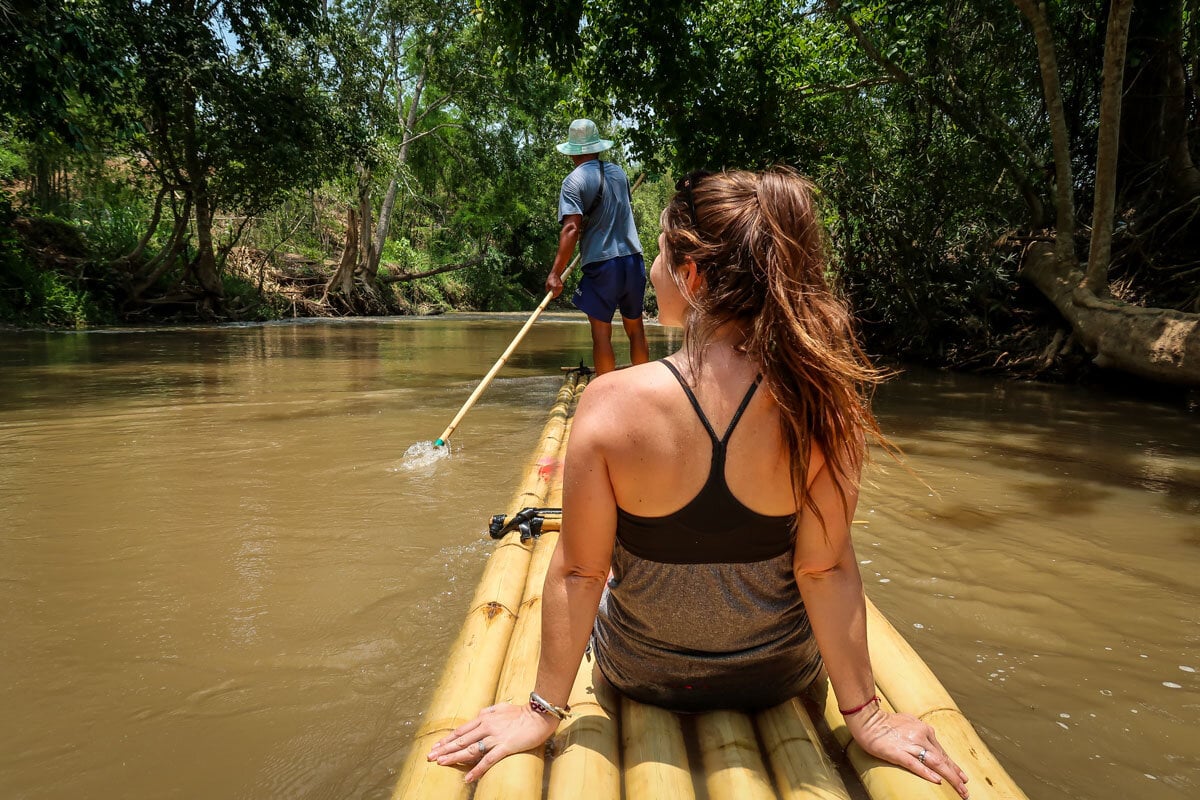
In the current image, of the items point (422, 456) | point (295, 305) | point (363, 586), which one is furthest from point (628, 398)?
point (295, 305)

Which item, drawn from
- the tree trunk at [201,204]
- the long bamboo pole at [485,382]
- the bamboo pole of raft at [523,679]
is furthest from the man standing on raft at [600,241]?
the tree trunk at [201,204]

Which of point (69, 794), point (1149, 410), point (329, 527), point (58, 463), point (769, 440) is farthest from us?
point (1149, 410)

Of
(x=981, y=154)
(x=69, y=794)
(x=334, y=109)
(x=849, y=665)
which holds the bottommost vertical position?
(x=69, y=794)

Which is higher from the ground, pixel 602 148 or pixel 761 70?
pixel 761 70

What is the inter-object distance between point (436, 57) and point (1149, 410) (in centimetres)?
1755

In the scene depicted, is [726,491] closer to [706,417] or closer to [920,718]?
[706,417]

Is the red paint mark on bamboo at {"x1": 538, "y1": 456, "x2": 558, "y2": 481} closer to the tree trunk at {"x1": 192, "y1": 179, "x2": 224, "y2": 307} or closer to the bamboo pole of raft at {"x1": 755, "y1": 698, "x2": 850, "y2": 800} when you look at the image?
the bamboo pole of raft at {"x1": 755, "y1": 698, "x2": 850, "y2": 800}

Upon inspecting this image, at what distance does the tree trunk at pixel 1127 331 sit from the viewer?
521cm

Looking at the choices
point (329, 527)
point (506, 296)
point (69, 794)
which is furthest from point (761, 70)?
point (506, 296)

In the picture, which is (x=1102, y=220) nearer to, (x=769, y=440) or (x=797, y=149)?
(x=797, y=149)

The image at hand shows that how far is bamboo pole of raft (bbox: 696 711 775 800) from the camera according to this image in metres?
1.08

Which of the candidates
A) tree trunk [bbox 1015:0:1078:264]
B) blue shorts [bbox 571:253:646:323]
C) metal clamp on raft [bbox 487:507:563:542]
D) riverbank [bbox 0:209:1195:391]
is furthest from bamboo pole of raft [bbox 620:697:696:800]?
riverbank [bbox 0:209:1195:391]

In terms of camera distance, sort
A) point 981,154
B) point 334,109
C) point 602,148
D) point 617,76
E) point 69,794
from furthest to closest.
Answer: point 334,109 < point 981,154 < point 617,76 < point 602,148 < point 69,794

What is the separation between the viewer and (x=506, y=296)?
26859 mm
